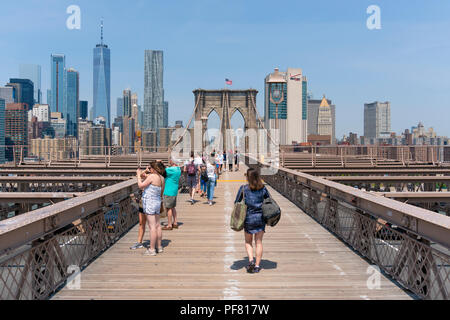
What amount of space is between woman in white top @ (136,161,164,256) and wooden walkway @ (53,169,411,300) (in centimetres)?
23

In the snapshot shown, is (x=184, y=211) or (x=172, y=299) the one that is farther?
(x=184, y=211)

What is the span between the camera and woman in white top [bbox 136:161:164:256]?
6367 millimetres

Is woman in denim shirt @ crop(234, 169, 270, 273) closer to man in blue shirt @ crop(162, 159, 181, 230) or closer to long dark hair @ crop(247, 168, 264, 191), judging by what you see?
long dark hair @ crop(247, 168, 264, 191)

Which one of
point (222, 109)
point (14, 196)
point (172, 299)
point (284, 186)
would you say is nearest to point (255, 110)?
point (222, 109)

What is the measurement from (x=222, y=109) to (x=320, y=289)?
255ft

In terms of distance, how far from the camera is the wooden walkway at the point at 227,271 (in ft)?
15.3

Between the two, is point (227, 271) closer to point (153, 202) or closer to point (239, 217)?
point (239, 217)

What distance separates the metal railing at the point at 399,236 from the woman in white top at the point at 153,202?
3.16 meters

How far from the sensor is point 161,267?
18.7 feet

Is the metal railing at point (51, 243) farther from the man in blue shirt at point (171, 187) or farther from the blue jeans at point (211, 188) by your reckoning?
the blue jeans at point (211, 188)

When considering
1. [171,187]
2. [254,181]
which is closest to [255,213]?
[254,181]

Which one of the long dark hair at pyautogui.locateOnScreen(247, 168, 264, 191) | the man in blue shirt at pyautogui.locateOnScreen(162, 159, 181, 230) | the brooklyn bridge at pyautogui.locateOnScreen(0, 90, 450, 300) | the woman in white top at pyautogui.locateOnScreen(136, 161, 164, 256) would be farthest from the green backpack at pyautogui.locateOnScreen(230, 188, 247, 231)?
the man in blue shirt at pyautogui.locateOnScreen(162, 159, 181, 230)

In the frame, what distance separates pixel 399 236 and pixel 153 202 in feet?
11.8
